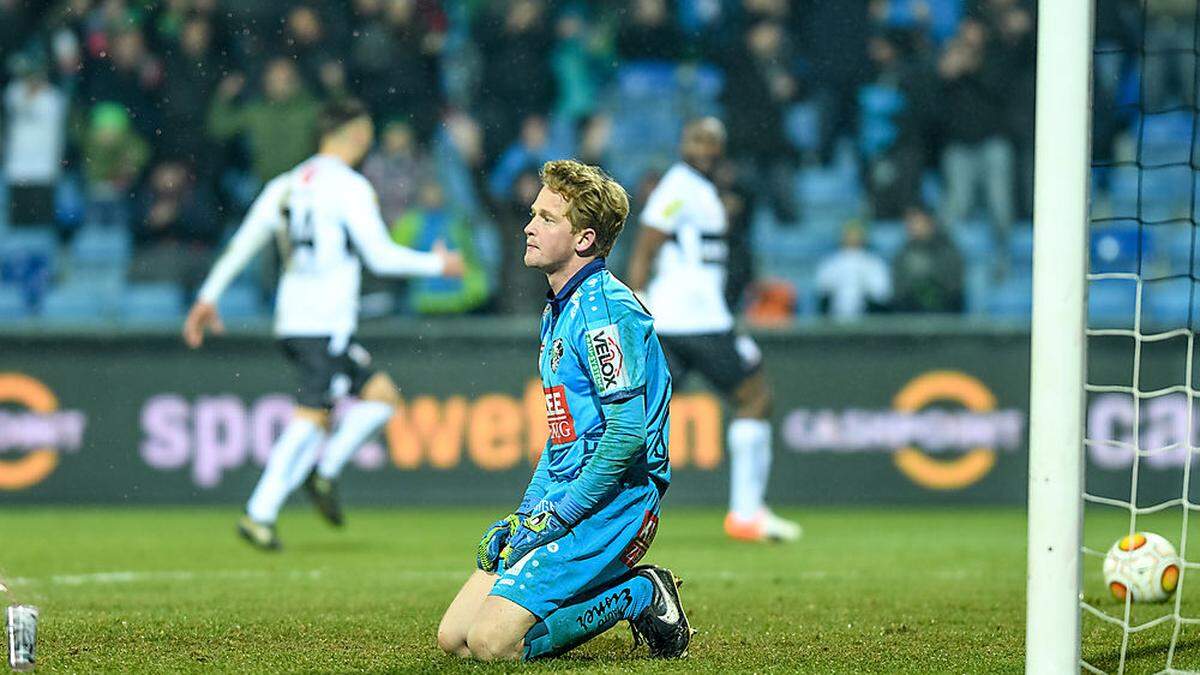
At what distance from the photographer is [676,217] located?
11.2 metres

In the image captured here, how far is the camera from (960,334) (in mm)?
13688

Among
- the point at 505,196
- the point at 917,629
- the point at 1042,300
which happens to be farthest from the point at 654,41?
the point at 1042,300

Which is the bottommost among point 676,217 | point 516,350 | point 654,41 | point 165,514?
point 165,514

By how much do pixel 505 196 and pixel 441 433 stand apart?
7.44 ft

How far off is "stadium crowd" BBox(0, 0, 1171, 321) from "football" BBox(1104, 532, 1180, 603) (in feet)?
21.4

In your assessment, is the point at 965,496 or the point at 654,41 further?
the point at 654,41

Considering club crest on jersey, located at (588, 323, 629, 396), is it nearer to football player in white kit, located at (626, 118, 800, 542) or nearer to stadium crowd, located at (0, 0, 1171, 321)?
football player in white kit, located at (626, 118, 800, 542)

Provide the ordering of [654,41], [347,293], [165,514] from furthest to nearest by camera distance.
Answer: [654,41]
[165,514]
[347,293]

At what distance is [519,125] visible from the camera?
49.8 feet

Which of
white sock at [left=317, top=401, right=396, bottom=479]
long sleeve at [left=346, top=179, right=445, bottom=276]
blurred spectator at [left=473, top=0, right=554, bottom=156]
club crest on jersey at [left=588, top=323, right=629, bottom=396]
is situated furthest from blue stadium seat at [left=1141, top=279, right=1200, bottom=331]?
club crest on jersey at [left=588, top=323, right=629, bottom=396]

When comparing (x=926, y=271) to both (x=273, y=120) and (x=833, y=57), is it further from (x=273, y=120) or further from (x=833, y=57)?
(x=273, y=120)

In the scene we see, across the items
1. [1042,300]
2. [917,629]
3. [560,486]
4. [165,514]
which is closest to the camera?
[1042,300]

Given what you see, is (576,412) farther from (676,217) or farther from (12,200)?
(12,200)

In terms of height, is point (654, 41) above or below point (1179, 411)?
above
